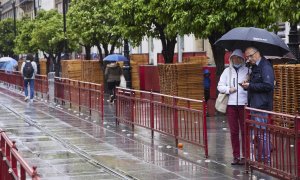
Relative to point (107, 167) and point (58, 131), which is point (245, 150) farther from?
point (58, 131)

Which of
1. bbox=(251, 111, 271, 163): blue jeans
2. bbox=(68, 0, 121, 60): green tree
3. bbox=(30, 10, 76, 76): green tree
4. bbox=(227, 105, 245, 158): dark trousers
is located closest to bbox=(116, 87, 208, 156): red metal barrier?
bbox=(227, 105, 245, 158): dark trousers

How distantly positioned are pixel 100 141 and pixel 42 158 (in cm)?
262

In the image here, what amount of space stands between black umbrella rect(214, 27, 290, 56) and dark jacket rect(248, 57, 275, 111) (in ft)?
2.45

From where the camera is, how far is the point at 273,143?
31.0ft

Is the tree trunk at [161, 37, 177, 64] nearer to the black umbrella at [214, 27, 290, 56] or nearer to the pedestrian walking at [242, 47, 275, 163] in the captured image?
the black umbrella at [214, 27, 290, 56]

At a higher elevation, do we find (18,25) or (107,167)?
(18,25)

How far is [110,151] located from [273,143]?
4882 mm

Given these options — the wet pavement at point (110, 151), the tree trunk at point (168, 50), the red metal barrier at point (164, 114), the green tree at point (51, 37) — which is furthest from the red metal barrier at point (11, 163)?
the green tree at point (51, 37)

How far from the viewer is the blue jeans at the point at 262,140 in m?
9.61

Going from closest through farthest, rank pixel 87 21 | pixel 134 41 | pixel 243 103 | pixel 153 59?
pixel 243 103 < pixel 134 41 < pixel 87 21 < pixel 153 59

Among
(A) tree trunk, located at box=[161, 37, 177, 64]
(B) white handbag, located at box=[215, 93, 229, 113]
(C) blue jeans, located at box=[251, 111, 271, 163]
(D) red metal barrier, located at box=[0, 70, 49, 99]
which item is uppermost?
(A) tree trunk, located at box=[161, 37, 177, 64]

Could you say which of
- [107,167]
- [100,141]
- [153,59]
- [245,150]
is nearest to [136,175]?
[107,167]

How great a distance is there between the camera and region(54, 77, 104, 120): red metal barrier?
66.4ft

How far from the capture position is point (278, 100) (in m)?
15.8
